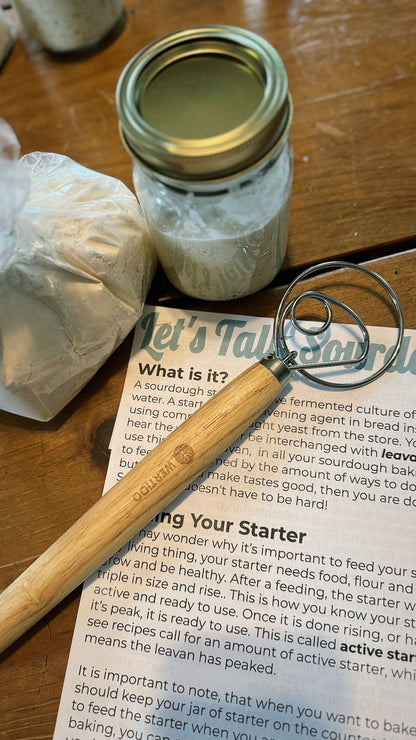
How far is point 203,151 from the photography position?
0.92 feet

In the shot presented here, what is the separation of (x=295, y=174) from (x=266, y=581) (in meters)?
0.29

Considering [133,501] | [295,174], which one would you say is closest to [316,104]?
[295,174]

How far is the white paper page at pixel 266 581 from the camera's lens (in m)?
0.33

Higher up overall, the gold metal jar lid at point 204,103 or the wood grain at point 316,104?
the gold metal jar lid at point 204,103

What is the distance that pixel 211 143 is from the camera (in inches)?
11.1

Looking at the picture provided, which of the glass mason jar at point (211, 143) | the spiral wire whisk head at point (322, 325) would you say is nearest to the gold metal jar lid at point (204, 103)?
the glass mason jar at point (211, 143)

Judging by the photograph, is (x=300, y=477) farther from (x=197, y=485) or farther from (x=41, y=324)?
(x=41, y=324)

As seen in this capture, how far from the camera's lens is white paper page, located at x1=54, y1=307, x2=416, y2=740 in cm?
33

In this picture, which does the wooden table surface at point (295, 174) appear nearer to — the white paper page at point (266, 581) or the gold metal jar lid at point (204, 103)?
the white paper page at point (266, 581)

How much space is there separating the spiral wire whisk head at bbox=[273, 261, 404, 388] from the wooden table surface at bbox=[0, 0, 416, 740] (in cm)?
1

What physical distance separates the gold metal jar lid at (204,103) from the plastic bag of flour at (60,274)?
2.4 inches

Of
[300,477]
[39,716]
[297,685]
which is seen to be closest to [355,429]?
[300,477]

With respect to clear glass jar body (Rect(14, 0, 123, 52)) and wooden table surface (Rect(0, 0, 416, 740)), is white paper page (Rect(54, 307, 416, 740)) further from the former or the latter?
clear glass jar body (Rect(14, 0, 123, 52))

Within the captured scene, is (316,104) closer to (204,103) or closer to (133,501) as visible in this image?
(204,103)
